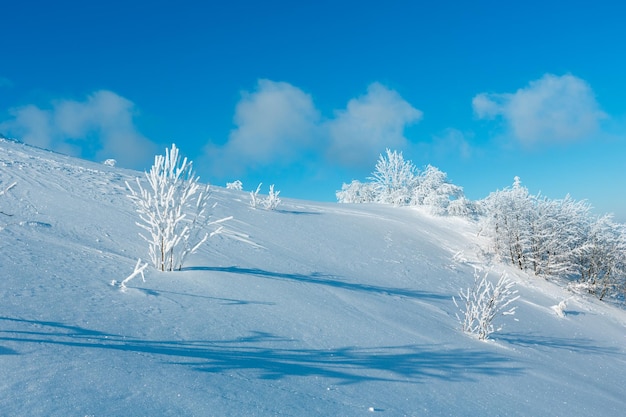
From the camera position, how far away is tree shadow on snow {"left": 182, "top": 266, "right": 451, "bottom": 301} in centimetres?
546

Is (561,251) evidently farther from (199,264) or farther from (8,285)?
(8,285)

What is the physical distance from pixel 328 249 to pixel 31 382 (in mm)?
6969

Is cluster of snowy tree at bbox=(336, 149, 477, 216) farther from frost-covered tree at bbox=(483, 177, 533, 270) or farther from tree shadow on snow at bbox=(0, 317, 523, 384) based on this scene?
tree shadow on snow at bbox=(0, 317, 523, 384)

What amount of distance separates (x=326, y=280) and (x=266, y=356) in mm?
3295

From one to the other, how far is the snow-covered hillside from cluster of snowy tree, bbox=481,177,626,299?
6.08 m

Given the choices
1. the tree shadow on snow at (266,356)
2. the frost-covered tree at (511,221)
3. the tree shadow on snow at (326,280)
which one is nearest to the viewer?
the tree shadow on snow at (266,356)

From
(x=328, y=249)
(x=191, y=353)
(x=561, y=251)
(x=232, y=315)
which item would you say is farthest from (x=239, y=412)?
(x=561, y=251)

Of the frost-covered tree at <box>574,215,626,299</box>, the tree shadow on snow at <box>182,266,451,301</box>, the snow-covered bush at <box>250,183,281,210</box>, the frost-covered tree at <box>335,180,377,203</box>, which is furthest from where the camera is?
the frost-covered tree at <box>335,180,377,203</box>

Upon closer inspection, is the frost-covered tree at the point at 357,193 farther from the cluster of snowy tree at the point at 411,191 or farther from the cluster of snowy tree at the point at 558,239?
the cluster of snowy tree at the point at 558,239

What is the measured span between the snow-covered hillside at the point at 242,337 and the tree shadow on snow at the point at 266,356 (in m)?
0.02

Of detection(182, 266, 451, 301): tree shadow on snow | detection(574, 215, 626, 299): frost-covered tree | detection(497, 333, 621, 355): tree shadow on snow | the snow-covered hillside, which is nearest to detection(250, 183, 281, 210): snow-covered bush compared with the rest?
the snow-covered hillside

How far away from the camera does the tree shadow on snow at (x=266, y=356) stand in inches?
105

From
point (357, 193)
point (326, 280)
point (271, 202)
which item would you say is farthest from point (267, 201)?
point (357, 193)

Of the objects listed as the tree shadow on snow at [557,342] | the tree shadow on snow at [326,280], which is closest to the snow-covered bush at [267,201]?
the tree shadow on snow at [326,280]
